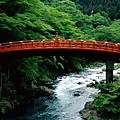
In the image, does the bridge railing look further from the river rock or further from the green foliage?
the river rock

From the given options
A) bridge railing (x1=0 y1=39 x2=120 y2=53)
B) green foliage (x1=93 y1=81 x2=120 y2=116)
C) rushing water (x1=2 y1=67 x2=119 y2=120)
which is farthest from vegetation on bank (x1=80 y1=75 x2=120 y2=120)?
bridge railing (x1=0 y1=39 x2=120 y2=53)

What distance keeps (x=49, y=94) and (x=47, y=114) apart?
7.85m

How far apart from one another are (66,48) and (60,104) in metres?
8.19

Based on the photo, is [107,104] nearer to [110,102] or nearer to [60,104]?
[110,102]

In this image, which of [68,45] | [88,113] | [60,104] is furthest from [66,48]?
[60,104]

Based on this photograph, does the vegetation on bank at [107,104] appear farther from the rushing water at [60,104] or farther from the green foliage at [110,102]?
the rushing water at [60,104]

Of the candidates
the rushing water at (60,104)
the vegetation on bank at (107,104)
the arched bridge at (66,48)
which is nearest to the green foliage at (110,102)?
the vegetation on bank at (107,104)

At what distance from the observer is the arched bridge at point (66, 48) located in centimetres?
2923

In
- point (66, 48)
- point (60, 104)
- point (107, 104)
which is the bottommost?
point (60, 104)

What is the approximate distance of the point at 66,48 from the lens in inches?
1176

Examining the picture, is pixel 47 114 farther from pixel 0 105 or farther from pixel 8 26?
pixel 8 26

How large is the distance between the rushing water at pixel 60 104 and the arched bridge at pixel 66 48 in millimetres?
6590

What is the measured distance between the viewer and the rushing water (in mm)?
30031

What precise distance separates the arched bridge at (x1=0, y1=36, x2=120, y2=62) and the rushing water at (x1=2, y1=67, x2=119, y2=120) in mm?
6590
